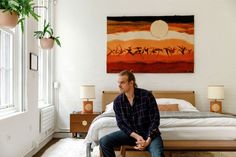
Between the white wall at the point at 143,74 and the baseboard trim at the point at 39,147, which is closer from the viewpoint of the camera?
the baseboard trim at the point at 39,147

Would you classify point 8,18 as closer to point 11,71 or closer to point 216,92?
point 11,71

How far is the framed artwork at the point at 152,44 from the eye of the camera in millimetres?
5672

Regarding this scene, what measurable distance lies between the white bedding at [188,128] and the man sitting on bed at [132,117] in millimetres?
504

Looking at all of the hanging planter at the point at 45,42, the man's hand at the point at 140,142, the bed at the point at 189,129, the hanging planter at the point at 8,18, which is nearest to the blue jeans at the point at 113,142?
the man's hand at the point at 140,142

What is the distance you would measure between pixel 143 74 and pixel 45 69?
1.91m

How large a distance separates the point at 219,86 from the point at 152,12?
1.93 meters

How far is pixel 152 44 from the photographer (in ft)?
18.7

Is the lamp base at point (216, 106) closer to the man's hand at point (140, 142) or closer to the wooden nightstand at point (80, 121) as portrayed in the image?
the wooden nightstand at point (80, 121)

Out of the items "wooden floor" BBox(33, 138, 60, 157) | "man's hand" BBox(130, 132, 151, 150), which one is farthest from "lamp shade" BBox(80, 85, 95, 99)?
"man's hand" BBox(130, 132, 151, 150)

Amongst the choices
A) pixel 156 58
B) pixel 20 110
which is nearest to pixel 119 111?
pixel 20 110

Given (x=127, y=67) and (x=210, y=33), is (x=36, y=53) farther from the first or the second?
(x=210, y=33)

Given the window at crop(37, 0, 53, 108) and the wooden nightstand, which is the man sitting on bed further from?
the window at crop(37, 0, 53, 108)

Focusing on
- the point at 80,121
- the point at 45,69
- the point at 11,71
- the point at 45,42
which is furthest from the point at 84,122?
the point at 11,71

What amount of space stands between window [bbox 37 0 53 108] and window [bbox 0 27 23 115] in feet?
4.32
